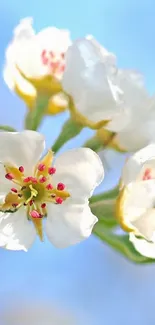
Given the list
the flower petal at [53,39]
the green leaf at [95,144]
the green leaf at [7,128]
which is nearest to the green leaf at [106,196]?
the green leaf at [95,144]

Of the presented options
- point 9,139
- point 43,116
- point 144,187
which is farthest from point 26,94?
point 144,187

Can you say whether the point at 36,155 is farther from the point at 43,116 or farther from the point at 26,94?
the point at 26,94

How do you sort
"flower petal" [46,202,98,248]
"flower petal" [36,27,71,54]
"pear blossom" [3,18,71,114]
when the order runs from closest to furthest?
"flower petal" [46,202,98,248], "pear blossom" [3,18,71,114], "flower petal" [36,27,71,54]

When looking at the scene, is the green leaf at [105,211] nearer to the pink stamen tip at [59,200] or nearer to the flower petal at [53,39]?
the pink stamen tip at [59,200]

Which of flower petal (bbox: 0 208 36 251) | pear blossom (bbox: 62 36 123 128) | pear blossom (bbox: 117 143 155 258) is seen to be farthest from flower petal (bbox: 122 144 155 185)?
flower petal (bbox: 0 208 36 251)

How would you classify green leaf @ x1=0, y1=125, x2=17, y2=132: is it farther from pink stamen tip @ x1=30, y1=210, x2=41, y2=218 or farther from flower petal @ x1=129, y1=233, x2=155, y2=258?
flower petal @ x1=129, y1=233, x2=155, y2=258

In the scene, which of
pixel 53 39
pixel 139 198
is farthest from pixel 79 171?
pixel 53 39

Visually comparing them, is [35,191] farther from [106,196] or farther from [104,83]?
[104,83]
